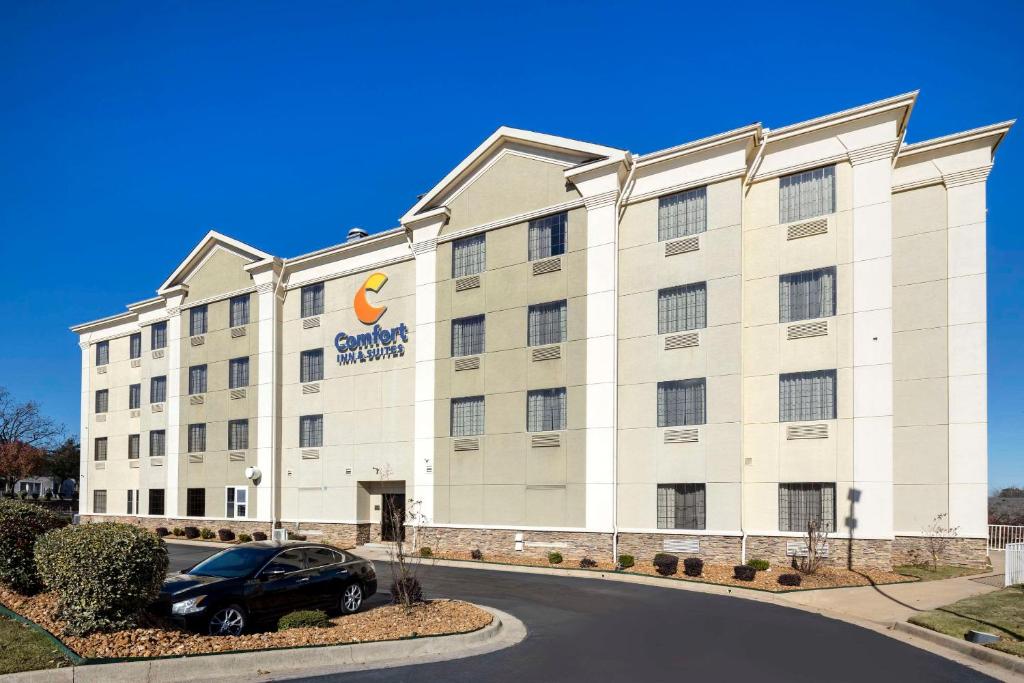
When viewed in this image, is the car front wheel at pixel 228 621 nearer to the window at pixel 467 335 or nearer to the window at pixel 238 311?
the window at pixel 467 335

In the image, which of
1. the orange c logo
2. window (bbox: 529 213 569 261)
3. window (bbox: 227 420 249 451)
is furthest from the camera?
window (bbox: 227 420 249 451)

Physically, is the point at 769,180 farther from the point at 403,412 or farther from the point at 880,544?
the point at 403,412

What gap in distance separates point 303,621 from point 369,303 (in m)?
22.7

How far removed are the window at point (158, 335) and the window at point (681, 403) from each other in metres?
31.3

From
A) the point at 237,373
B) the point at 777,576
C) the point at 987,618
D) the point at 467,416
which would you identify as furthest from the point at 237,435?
the point at 987,618

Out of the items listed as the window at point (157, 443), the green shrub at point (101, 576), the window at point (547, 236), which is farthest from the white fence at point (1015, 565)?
the window at point (157, 443)

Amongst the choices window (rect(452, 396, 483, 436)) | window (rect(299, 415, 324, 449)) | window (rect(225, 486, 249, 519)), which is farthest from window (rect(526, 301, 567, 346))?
window (rect(225, 486, 249, 519))

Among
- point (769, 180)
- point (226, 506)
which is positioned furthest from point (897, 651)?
point (226, 506)

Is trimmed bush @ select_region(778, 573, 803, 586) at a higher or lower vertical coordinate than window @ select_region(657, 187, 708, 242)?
lower

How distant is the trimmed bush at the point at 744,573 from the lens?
22469 millimetres

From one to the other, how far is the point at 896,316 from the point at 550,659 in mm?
A: 19961

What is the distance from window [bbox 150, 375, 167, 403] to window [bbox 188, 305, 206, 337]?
397 cm

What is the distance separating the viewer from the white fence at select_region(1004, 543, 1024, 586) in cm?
1994

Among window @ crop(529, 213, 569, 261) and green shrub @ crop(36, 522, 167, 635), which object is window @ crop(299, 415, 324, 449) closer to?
window @ crop(529, 213, 569, 261)
